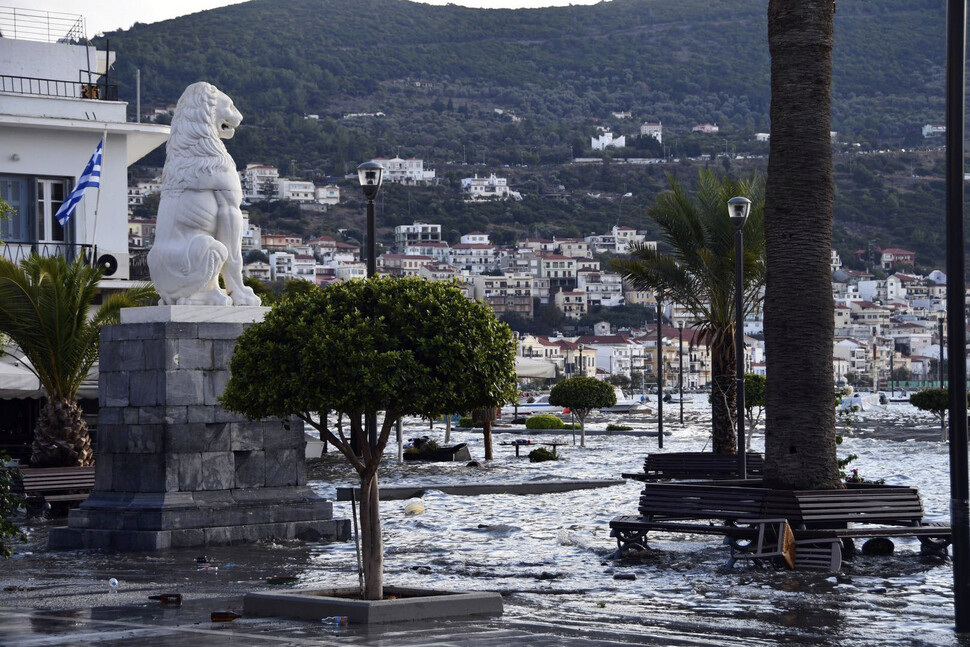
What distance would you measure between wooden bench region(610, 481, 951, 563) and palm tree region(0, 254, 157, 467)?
8.82 m

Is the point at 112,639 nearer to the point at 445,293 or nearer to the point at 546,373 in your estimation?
the point at 445,293

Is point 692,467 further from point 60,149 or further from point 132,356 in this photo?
point 60,149

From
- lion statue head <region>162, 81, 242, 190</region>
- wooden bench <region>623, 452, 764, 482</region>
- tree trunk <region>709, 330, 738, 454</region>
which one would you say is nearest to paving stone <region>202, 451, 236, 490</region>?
lion statue head <region>162, 81, 242, 190</region>

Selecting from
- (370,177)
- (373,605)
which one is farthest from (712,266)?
(373,605)

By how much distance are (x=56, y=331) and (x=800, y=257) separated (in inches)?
405

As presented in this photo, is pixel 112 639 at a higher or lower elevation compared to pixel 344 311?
lower

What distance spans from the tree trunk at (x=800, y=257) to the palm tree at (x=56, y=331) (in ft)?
31.8

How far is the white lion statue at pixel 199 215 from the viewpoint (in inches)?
603

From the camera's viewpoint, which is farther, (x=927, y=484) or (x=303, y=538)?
(x=927, y=484)

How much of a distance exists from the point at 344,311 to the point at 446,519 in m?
8.91

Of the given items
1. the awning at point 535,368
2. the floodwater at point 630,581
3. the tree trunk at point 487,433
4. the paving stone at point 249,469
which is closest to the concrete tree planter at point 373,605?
the floodwater at point 630,581

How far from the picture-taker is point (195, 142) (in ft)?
51.1

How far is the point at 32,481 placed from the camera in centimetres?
1870

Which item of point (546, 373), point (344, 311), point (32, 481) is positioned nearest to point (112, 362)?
point (32, 481)
